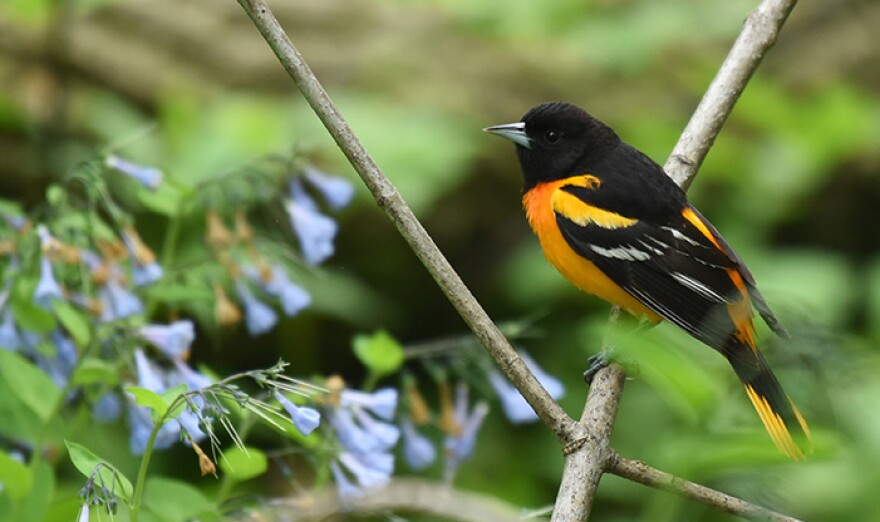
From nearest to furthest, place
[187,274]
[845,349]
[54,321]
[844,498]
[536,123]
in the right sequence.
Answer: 1. [845,349]
2. [54,321]
3. [187,274]
4. [536,123]
5. [844,498]

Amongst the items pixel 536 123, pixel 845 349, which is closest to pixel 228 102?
pixel 536 123

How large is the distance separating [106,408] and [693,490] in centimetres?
118

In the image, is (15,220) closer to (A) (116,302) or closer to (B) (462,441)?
(A) (116,302)

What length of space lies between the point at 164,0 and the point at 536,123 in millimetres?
3340

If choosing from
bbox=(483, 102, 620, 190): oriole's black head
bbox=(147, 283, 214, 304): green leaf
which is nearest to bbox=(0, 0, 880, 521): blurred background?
bbox=(483, 102, 620, 190): oriole's black head

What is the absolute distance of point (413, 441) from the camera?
2.51 m

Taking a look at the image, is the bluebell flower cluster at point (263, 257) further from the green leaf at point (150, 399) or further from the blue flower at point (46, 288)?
the green leaf at point (150, 399)

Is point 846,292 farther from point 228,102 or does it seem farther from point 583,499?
point 583,499

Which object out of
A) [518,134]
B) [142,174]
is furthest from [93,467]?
[518,134]

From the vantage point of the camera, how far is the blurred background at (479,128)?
4543mm

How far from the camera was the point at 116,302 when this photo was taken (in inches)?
90.5

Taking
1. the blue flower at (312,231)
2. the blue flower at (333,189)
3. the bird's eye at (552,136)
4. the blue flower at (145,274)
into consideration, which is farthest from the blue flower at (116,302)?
the bird's eye at (552,136)

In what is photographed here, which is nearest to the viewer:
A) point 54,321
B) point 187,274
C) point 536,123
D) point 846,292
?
point 54,321

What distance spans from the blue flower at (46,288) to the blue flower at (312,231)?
1.80 ft
